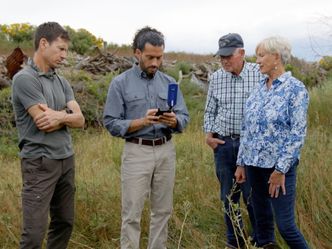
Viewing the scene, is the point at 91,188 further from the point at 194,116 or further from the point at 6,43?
the point at 6,43

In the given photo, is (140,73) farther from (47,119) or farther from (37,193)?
(37,193)

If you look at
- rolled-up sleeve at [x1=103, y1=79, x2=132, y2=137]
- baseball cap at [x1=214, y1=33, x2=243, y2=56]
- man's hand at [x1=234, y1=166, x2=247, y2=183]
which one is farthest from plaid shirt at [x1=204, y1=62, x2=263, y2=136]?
rolled-up sleeve at [x1=103, y1=79, x2=132, y2=137]

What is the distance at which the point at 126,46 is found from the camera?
30.3 meters

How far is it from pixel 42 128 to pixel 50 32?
0.77 m

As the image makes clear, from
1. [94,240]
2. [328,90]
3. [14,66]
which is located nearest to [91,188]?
[94,240]

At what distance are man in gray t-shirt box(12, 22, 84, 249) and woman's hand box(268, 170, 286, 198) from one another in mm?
1597

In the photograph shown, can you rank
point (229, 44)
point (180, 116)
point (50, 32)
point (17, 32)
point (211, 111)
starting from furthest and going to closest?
point (17, 32)
point (211, 111)
point (229, 44)
point (180, 116)
point (50, 32)

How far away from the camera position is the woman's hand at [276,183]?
4.22 meters

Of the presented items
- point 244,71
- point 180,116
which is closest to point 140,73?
point 180,116

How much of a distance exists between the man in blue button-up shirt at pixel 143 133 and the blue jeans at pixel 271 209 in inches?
29.7

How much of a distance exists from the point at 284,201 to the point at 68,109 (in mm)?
1878

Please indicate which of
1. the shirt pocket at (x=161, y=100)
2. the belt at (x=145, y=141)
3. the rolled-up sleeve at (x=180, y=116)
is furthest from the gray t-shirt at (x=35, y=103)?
the rolled-up sleeve at (x=180, y=116)

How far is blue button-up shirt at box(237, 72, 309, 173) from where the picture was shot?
421cm

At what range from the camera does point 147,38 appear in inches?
185
